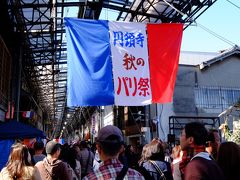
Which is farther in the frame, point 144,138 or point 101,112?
point 101,112

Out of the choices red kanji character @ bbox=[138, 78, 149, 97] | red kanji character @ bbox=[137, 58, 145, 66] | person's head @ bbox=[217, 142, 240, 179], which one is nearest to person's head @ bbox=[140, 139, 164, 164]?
person's head @ bbox=[217, 142, 240, 179]

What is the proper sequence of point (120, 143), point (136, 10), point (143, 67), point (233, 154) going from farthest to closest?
1. point (136, 10)
2. point (143, 67)
3. point (233, 154)
4. point (120, 143)

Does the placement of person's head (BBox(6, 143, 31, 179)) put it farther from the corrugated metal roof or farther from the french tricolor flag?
the corrugated metal roof

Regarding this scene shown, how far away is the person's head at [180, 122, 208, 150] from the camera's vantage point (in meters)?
3.27

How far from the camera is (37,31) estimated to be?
17.1m

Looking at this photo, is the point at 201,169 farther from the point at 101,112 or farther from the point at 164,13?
the point at 101,112

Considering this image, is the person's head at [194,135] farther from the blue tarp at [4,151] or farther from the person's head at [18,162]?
the blue tarp at [4,151]

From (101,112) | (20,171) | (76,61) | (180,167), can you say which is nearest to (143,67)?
(76,61)

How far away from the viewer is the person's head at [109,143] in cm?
260

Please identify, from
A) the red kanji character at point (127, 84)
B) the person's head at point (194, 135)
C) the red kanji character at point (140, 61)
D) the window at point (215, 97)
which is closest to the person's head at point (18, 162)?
the person's head at point (194, 135)

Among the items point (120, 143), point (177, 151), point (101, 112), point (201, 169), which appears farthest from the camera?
point (101, 112)

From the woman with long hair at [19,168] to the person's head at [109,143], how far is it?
168 cm

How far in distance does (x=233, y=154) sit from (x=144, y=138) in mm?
14362

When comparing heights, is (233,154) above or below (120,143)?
below
